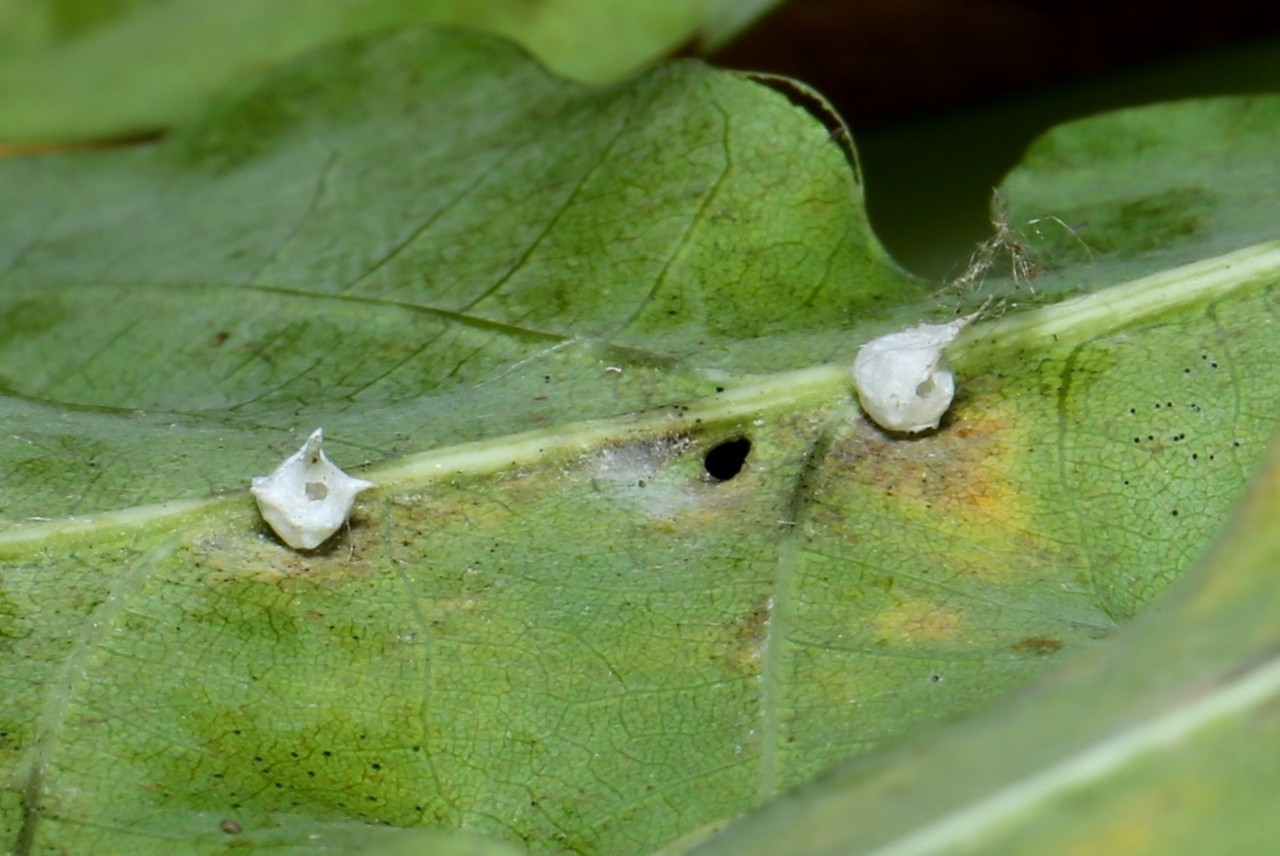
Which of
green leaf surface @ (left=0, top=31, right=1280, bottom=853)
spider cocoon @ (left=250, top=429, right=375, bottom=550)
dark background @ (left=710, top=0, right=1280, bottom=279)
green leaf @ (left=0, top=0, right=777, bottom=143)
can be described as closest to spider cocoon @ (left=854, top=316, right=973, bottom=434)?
green leaf surface @ (left=0, top=31, right=1280, bottom=853)

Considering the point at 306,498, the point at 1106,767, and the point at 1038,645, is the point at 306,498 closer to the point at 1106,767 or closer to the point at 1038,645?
the point at 1038,645

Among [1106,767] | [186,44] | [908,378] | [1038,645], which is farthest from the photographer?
[186,44]

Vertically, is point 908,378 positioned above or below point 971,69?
below

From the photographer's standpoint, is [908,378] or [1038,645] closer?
[1038,645]

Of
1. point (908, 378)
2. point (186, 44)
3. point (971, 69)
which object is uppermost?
point (186, 44)

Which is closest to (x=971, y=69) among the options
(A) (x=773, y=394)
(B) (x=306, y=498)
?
(A) (x=773, y=394)

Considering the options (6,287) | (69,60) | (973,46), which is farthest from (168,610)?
(973,46)

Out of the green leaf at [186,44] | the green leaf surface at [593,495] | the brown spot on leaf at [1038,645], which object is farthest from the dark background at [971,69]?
the brown spot on leaf at [1038,645]

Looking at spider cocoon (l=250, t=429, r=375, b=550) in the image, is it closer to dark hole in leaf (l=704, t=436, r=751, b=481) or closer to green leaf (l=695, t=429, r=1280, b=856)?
dark hole in leaf (l=704, t=436, r=751, b=481)

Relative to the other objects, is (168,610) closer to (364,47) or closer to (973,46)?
(364,47)
